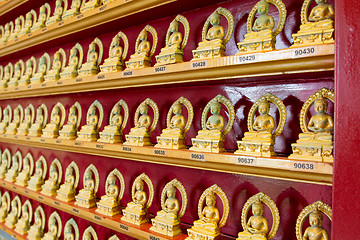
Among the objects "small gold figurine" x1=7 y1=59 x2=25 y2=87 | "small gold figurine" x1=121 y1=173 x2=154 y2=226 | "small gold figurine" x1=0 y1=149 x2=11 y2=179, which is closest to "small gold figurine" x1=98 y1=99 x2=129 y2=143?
"small gold figurine" x1=121 y1=173 x2=154 y2=226

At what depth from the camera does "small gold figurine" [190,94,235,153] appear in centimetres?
110

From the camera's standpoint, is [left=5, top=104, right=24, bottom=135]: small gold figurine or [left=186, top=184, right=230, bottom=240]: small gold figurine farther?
[left=5, top=104, right=24, bottom=135]: small gold figurine

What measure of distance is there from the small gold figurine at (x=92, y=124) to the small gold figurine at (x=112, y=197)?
9.2 inches

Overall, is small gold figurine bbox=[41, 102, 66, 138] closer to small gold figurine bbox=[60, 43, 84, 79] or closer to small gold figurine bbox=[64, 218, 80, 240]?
small gold figurine bbox=[60, 43, 84, 79]

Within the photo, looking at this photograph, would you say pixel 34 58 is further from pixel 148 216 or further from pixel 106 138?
pixel 148 216

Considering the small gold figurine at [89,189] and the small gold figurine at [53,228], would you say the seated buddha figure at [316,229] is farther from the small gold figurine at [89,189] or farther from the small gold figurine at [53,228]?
the small gold figurine at [53,228]

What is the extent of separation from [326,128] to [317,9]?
0.38 m

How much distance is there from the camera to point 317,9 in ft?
3.00

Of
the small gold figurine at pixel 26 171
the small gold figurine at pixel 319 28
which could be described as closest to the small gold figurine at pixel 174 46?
the small gold figurine at pixel 319 28

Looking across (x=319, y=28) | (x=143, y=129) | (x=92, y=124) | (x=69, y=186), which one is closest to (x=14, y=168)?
(x=69, y=186)

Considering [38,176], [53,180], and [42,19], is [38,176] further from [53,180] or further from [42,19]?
[42,19]

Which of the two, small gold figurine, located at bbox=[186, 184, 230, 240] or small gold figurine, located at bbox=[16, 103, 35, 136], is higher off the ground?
small gold figurine, located at bbox=[16, 103, 35, 136]

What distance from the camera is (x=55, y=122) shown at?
1.89 metres

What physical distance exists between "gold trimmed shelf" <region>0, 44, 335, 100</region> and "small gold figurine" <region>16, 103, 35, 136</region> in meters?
0.63
